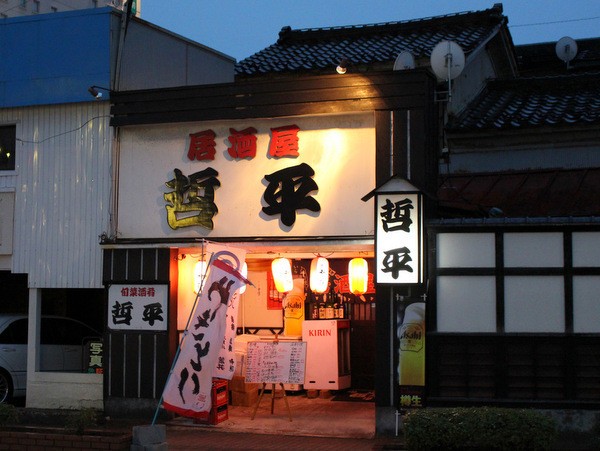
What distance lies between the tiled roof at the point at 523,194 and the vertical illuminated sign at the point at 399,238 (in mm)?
2411

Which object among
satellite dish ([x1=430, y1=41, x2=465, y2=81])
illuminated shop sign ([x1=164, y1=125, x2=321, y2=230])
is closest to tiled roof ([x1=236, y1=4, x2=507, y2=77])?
satellite dish ([x1=430, y1=41, x2=465, y2=81])

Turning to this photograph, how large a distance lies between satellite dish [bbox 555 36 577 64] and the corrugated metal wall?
1448 cm

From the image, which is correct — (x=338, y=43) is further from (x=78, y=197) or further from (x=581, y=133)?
(x=78, y=197)

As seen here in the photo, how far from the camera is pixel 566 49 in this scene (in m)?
25.5

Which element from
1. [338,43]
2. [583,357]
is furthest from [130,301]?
[338,43]

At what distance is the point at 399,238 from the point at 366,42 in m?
13.1

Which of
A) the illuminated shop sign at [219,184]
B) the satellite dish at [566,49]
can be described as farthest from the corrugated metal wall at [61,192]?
the satellite dish at [566,49]

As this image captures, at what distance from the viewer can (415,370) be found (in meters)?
14.6

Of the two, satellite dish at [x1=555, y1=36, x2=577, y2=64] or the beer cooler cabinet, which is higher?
satellite dish at [x1=555, y1=36, x2=577, y2=64]

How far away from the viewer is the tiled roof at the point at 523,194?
17.6 meters

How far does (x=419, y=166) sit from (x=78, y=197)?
702cm

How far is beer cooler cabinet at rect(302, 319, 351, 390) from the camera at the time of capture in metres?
19.2

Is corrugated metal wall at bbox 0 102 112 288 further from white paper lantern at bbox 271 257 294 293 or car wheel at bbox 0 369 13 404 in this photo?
white paper lantern at bbox 271 257 294 293

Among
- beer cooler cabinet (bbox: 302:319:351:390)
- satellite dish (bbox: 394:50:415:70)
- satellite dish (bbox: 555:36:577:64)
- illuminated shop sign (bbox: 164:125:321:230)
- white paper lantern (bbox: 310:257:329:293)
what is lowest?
beer cooler cabinet (bbox: 302:319:351:390)
